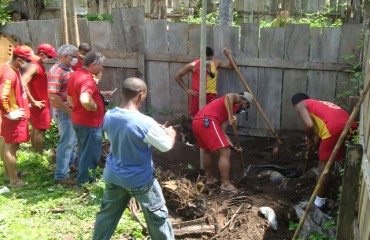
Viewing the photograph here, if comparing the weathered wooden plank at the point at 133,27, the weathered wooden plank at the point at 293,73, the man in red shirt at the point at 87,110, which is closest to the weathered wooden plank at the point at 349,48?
the weathered wooden plank at the point at 293,73

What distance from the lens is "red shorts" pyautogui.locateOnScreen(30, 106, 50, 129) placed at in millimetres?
6612

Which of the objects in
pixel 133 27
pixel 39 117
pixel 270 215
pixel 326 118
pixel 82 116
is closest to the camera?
pixel 270 215

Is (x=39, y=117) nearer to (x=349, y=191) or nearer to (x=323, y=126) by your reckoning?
(x=323, y=126)

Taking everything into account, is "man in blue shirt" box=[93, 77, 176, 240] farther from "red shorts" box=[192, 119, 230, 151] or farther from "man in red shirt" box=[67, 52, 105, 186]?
"red shorts" box=[192, 119, 230, 151]

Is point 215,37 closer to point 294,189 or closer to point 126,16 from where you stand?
point 126,16

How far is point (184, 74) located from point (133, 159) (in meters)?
3.84

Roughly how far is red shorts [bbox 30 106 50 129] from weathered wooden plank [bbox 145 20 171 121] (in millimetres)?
2035

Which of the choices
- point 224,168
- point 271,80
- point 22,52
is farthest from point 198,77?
point 22,52

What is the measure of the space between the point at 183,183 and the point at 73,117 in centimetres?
173

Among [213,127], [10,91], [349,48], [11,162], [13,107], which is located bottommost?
[11,162]

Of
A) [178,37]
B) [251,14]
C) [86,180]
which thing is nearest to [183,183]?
[86,180]

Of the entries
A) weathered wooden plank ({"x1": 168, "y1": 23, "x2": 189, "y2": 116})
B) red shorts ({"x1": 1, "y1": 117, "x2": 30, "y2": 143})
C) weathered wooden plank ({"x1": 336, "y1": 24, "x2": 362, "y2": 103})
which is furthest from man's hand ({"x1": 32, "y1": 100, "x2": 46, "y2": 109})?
weathered wooden plank ({"x1": 336, "y1": 24, "x2": 362, "y2": 103})

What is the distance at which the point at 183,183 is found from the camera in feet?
17.5

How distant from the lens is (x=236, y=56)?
22.9ft
